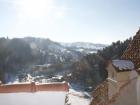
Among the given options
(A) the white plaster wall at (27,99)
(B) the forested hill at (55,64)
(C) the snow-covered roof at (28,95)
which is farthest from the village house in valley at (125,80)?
(B) the forested hill at (55,64)

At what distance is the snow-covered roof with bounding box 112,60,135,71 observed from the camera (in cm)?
1001

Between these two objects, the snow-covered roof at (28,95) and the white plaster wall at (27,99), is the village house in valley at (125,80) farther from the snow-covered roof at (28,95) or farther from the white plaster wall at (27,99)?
the white plaster wall at (27,99)

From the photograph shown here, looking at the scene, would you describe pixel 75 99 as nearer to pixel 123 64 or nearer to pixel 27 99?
pixel 123 64

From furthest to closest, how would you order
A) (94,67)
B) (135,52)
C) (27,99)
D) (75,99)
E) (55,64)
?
(55,64), (94,67), (75,99), (135,52), (27,99)

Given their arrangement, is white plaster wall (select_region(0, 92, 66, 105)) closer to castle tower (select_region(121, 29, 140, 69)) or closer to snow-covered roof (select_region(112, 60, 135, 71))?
snow-covered roof (select_region(112, 60, 135, 71))

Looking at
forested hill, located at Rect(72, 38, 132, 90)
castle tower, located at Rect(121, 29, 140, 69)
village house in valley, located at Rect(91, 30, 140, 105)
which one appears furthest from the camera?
forested hill, located at Rect(72, 38, 132, 90)

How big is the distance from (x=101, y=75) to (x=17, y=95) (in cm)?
5680

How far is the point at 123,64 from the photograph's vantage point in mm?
10344

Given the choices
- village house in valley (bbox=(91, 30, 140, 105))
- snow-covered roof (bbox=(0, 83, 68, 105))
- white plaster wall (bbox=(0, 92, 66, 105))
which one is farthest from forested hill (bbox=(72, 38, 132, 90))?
white plaster wall (bbox=(0, 92, 66, 105))

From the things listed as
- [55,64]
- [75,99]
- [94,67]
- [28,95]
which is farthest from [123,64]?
[55,64]

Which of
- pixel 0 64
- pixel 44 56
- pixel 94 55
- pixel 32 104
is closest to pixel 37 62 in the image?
pixel 44 56

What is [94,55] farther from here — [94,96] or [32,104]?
[32,104]

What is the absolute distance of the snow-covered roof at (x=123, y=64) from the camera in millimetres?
10013

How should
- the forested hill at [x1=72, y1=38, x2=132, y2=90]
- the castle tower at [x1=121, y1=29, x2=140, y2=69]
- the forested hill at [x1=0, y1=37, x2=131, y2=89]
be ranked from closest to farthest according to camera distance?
the castle tower at [x1=121, y1=29, x2=140, y2=69] → the forested hill at [x1=72, y1=38, x2=132, y2=90] → the forested hill at [x1=0, y1=37, x2=131, y2=89]
